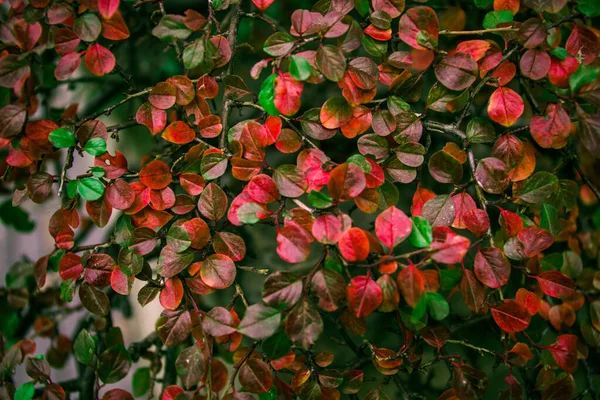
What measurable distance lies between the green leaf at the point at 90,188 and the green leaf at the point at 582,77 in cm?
62

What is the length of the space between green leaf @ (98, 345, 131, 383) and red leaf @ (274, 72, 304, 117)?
1.45 ft

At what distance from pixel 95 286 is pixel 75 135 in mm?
214

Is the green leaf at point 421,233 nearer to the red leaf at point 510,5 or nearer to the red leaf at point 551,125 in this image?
the red leaf at point 551,125

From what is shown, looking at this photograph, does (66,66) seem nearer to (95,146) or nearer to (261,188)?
(95,146)

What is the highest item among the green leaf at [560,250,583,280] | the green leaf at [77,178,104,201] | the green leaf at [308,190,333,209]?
the green leaf at [308,190,333,209]

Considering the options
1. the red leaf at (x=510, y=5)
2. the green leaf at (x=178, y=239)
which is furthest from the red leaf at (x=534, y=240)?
the green leaf at (x=178, y=239)

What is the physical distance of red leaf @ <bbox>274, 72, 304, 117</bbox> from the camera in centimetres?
58

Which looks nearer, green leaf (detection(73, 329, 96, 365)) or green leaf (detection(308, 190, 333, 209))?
green leaf (detection(308, 190, 333, 209))

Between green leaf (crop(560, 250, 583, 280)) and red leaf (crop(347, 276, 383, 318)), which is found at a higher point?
red leaf (crop(347, 276, 383, 318))

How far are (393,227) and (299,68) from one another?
223 millimetres

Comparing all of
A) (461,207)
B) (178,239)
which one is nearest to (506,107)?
(461,207)

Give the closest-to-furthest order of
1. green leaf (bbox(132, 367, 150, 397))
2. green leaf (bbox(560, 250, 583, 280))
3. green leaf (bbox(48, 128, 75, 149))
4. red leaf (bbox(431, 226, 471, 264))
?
red leaf (bbox(431, 226, 471, 264)), green leaf (bbox(48, 128, 75, 149)), green leaf (bbox(560, 250, 583, 280)), green leaf (bbox(132, 367, 150, 397))

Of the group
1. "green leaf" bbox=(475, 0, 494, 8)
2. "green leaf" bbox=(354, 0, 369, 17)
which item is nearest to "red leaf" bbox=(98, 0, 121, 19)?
"green leaf" bbox=(354, 0, 369, 17)

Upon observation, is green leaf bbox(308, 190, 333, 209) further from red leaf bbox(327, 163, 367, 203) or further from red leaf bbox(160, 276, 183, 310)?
red leaf bbox(160, 276, 183, 310)
